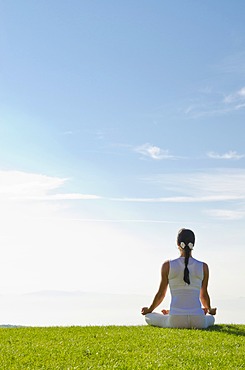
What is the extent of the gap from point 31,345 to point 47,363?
155cm

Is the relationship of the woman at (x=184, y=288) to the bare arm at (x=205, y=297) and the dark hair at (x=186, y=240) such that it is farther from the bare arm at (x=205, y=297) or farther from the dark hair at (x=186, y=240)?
the bare arm at (x=205, y=297)

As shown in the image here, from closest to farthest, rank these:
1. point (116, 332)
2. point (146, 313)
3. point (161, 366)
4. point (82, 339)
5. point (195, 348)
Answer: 1. point (161, 366)
2. point (195, 348)
3. point (82, 339)
4. point (116, 332)
5. point (146, 313)

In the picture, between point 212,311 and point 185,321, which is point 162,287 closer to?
point 185,321

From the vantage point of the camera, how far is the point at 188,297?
13.8m

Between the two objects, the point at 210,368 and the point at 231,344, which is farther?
the point at 231,344

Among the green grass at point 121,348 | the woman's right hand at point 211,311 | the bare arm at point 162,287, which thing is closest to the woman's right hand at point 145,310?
the bare arm at point 162,287

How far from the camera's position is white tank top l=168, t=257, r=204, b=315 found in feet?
45.0

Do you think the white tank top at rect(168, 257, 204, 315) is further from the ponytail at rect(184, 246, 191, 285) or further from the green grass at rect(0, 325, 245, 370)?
the green grass at rect(0, 325, 245, 370)

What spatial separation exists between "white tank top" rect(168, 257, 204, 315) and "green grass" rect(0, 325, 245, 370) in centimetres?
67

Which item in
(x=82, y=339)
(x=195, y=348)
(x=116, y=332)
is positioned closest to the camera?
(x=195, y=348)

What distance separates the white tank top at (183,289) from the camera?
13719 millimetres

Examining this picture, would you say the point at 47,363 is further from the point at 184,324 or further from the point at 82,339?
the point at 184,324

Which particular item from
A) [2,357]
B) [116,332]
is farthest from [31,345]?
[116,332]

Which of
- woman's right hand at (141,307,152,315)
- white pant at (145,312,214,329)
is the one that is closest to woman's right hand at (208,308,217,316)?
white pant at (145,312,214,329)
